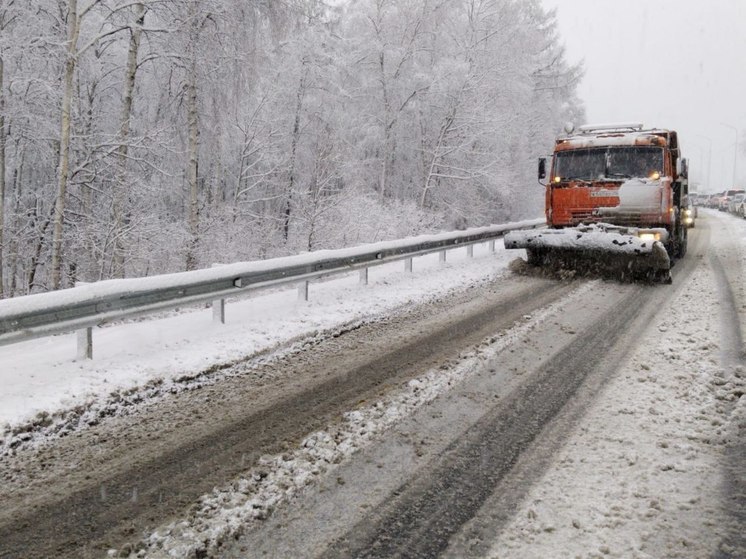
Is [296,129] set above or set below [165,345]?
above

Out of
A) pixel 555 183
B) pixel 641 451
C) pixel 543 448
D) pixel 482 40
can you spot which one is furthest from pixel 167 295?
pixel 482 40

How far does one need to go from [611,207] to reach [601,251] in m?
1.29

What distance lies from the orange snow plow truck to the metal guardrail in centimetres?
373

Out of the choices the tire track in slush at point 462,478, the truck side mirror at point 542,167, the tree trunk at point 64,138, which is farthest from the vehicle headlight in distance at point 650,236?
the tree trunk at point 64,138

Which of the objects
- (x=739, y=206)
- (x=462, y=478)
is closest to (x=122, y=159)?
(x=462, y=478)

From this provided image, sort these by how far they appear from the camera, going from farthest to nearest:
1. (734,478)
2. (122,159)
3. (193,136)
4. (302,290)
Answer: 1. (193,136)
2. (122,159)
3. (302,290)
4. (734,478)

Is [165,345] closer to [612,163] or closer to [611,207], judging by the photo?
[611,207]

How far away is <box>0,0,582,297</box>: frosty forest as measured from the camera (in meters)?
12.7

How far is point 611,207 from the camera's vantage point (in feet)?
36.1

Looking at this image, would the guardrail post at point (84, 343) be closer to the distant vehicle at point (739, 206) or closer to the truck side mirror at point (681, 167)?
→ the truck side mirror at point (681, 167)

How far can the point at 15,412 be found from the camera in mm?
4066

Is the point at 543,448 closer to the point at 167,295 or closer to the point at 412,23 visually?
the point at 167,295

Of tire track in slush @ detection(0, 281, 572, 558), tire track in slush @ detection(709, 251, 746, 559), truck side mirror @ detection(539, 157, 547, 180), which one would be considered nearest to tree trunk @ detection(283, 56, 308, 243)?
truck side mirror @ detection(539, 157, 547, 180)

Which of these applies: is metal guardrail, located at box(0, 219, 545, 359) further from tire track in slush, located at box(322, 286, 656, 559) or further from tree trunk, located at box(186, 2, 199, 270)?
tree trunk, located at box(186, 2, 199, 270)
